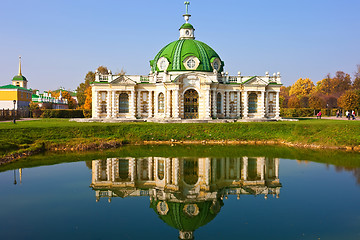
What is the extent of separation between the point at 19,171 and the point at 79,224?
993cm

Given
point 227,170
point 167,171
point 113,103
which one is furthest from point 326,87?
point 167,171

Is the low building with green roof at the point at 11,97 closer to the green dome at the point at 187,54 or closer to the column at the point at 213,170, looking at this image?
the green dome at the point at 187,54

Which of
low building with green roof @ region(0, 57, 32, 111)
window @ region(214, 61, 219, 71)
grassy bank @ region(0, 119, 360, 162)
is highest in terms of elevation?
window @ region(214, 61, 219, 71)

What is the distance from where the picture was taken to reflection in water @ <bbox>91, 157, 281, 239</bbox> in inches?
542

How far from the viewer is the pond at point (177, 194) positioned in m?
11.6

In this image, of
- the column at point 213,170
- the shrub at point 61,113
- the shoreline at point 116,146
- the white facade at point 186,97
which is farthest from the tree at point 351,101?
the shrub at point 61,113

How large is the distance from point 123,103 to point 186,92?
382 inches

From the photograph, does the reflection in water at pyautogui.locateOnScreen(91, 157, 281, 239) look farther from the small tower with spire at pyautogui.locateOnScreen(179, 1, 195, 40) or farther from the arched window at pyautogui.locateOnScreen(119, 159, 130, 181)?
the small tower with spire at pyautogui.locateOnScreen(179, 1, 195, 40)

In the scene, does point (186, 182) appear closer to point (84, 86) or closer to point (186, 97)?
point (186, 97)

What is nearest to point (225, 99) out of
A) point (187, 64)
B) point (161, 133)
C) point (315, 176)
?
point (187, 64)

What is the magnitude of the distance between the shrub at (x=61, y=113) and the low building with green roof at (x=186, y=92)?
1890 centimetres

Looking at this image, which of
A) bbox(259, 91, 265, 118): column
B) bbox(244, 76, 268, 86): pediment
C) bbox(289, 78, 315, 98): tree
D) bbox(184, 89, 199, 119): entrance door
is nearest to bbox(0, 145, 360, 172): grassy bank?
bbox(184, 89, 199, 119): entrance door

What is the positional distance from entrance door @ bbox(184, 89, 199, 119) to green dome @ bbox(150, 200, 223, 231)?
97.2 ft

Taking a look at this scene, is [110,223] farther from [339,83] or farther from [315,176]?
[339,83]
